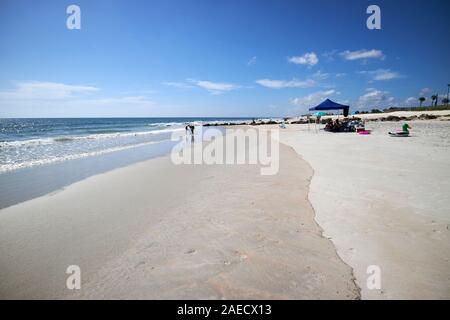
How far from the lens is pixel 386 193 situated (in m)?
6.13

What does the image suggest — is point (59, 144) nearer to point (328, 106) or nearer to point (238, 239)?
point (238, 239)

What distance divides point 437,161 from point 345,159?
3193 mm

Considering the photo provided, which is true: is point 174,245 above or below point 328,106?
below

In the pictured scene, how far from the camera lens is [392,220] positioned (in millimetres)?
4758

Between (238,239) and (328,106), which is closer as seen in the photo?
(238,239)

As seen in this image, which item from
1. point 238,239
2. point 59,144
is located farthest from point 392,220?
point 59,144

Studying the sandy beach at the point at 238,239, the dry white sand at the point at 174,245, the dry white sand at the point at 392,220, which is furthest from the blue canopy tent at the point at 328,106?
the dry white sand at the point at 174,245

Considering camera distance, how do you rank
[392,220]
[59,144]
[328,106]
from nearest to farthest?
1. [392,220]
2. [59,144]
3. [328,106]

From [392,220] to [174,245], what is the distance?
429 cm

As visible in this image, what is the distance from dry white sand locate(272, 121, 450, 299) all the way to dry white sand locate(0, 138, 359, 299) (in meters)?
0.39

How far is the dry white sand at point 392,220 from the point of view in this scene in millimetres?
3178

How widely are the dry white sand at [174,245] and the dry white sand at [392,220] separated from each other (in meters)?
0.39

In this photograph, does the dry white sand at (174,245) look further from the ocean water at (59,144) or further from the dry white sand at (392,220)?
the ocean water at (59,144)
